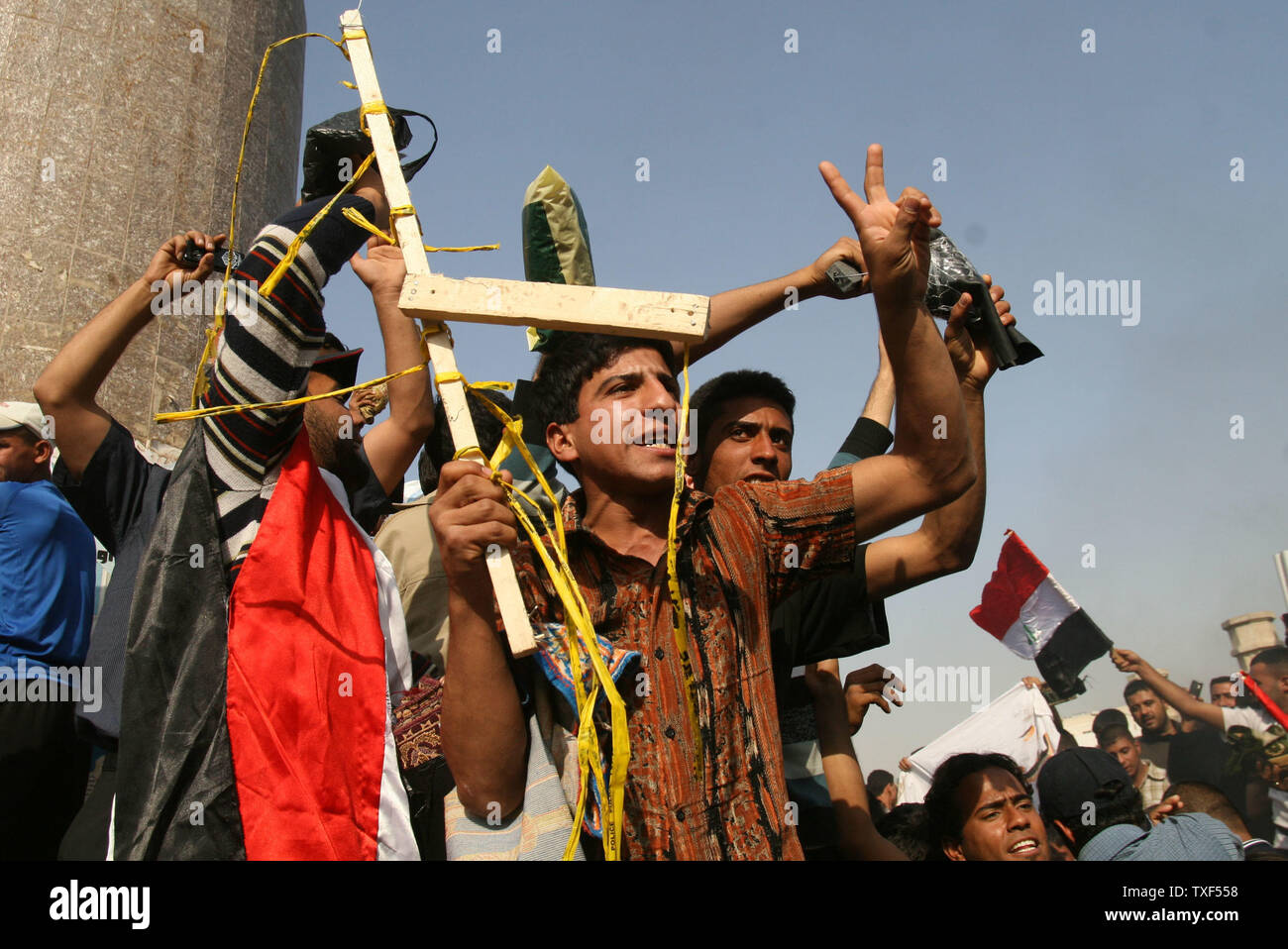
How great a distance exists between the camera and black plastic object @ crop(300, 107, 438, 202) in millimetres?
2758

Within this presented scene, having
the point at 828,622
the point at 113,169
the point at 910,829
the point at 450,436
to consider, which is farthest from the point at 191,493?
the point at 113,169

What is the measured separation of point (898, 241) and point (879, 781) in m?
6.86

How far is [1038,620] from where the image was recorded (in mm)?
6516

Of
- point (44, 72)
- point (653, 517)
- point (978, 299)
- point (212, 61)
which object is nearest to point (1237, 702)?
point (978, 299)

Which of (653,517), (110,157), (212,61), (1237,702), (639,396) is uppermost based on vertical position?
(212,61)

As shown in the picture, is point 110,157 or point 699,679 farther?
point 110,157

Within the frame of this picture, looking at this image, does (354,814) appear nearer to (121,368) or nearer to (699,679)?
(699,679)

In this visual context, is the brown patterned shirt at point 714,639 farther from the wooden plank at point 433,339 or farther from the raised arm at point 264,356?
the raised arm at point 264,356

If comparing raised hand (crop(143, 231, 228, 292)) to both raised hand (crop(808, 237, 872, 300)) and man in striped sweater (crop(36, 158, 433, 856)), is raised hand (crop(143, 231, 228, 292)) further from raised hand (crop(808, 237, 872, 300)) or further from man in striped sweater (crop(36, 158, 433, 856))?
raised hand (crop(808, 237, 872, 300))

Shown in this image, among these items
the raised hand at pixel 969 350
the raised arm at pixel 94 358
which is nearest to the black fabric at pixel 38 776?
the raised arm at pixel 94 358

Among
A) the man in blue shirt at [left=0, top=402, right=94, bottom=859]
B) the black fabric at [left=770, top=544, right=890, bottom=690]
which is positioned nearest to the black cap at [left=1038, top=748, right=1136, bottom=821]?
the black fabric at [left=770, top=544, right=890, bottom=690]

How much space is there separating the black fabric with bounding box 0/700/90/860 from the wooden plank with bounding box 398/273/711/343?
6.41 feet

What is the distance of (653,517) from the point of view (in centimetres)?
263
